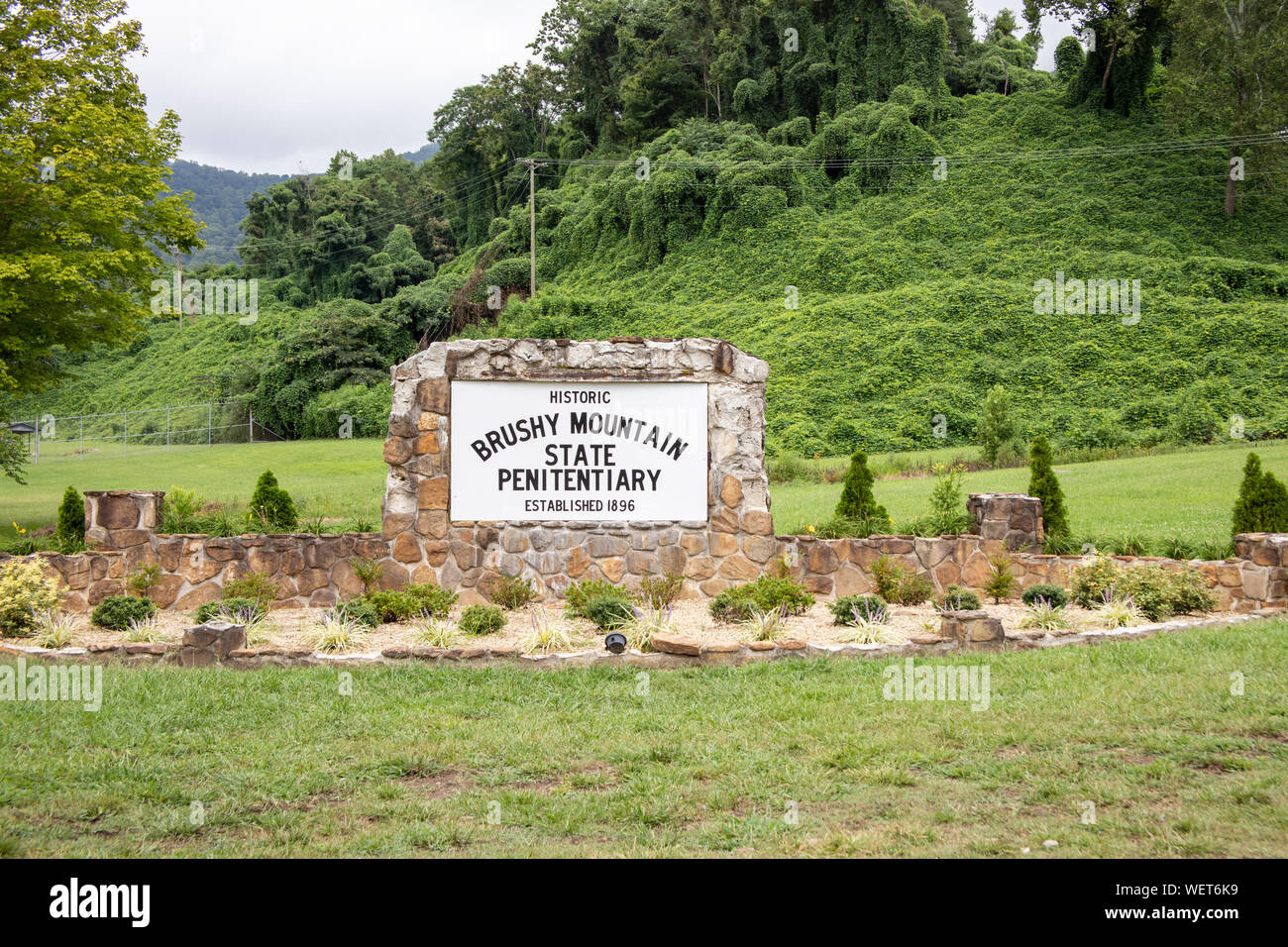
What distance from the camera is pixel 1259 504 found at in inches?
463

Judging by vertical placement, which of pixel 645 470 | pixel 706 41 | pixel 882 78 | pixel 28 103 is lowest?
pixel 645 470

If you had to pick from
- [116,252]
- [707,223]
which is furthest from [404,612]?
[707,223]

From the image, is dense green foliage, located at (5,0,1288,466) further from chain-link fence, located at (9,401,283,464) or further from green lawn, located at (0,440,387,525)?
green lawn, located at (0,440,387,525)

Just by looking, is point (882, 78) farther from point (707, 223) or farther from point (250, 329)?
point (250, 329)

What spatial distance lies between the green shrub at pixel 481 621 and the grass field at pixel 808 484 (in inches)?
276

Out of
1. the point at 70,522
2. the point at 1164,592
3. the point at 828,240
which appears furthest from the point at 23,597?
the point at 828,240

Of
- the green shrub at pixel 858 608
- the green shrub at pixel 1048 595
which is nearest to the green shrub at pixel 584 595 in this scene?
the green shrub at pixel 858 608

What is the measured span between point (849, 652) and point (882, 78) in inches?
1792

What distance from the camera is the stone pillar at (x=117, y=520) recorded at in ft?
38.6

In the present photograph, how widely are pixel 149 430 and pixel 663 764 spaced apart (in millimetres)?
46725

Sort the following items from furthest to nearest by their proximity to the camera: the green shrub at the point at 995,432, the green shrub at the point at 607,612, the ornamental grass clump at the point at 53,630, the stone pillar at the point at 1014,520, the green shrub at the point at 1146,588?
1. the green shrub at the point at 995,432
2. the stone pillar at the point at 1014,520
3. the green shrub at the point at 1146,588
4. the green shrub at the point at 607,612
5. the ornamental grass clump at the point at 53,630

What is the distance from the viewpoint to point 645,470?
457 inches

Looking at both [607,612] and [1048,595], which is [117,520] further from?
[1048,595]

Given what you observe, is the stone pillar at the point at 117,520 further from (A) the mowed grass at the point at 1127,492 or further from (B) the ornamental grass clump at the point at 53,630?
(A) the mowed grass at the point at 1127,492
